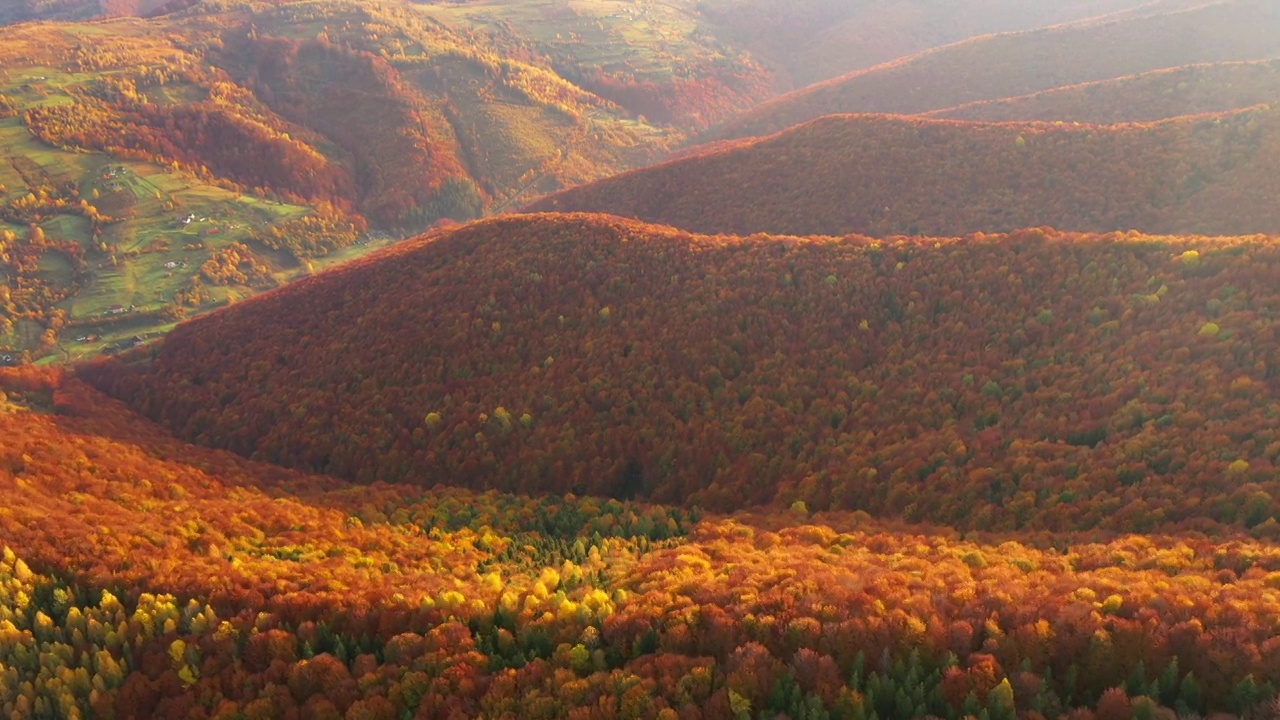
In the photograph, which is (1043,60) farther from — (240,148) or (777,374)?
(240,148)

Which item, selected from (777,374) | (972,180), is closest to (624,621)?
(777,374)

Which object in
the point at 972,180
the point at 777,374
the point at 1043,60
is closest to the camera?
the point at 777,374

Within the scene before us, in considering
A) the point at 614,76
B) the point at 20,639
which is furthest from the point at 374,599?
the point at 614,76

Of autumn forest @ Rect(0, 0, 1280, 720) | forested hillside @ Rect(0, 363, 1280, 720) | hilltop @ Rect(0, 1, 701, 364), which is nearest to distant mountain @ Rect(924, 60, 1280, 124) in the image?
autumn forest @ Rect(0, 0, 1280, 720)

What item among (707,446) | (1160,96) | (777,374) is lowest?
(707,446)

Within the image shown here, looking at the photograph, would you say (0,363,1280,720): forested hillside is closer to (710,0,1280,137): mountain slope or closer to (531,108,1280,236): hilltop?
(531,108,1280,236): hilltop

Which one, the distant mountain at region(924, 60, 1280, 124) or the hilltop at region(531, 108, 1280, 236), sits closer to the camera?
the hilltop at region(531, 108, 1280, 236)

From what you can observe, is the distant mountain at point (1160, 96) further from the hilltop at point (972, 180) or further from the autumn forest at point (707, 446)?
the hilltop at point (972, 180)
